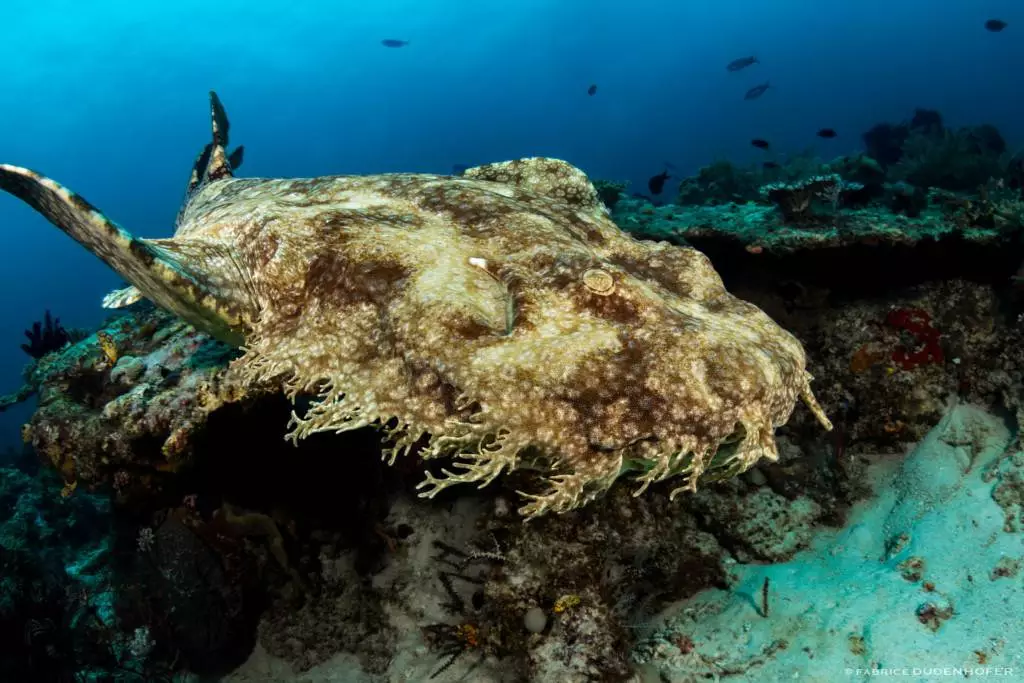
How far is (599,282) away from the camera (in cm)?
293

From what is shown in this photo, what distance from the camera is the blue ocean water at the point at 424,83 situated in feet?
319

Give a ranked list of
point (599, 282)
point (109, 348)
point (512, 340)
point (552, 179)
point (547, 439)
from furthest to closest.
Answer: point (109, 348) < point (552, 179) < point (599, 282) < point (512, 340) < point (547, 439)

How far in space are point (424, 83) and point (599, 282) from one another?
168041 millimetres

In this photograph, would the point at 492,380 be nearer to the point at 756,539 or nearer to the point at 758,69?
the point at 756,539

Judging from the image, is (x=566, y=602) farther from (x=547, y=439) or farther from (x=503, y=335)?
(x=503, y=335)

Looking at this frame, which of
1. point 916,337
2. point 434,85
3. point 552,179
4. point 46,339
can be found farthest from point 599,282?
point 434,85

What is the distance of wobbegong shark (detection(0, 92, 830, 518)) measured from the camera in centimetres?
254

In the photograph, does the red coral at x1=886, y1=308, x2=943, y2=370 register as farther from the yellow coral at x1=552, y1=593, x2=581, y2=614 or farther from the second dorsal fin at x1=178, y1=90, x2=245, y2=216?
the second dorsal fin at x1=178, y1=90, x2=245, y2=216

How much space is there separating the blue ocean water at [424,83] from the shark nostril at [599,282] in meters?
84.9

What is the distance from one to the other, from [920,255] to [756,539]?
3.73m

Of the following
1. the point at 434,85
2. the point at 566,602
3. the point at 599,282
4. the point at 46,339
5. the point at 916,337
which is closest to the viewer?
the point at 599,282

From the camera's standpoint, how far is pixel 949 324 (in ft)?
19.9

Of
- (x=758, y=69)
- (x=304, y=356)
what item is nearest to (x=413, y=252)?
(x=304, y=356)

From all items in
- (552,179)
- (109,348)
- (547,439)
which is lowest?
(547,439)
